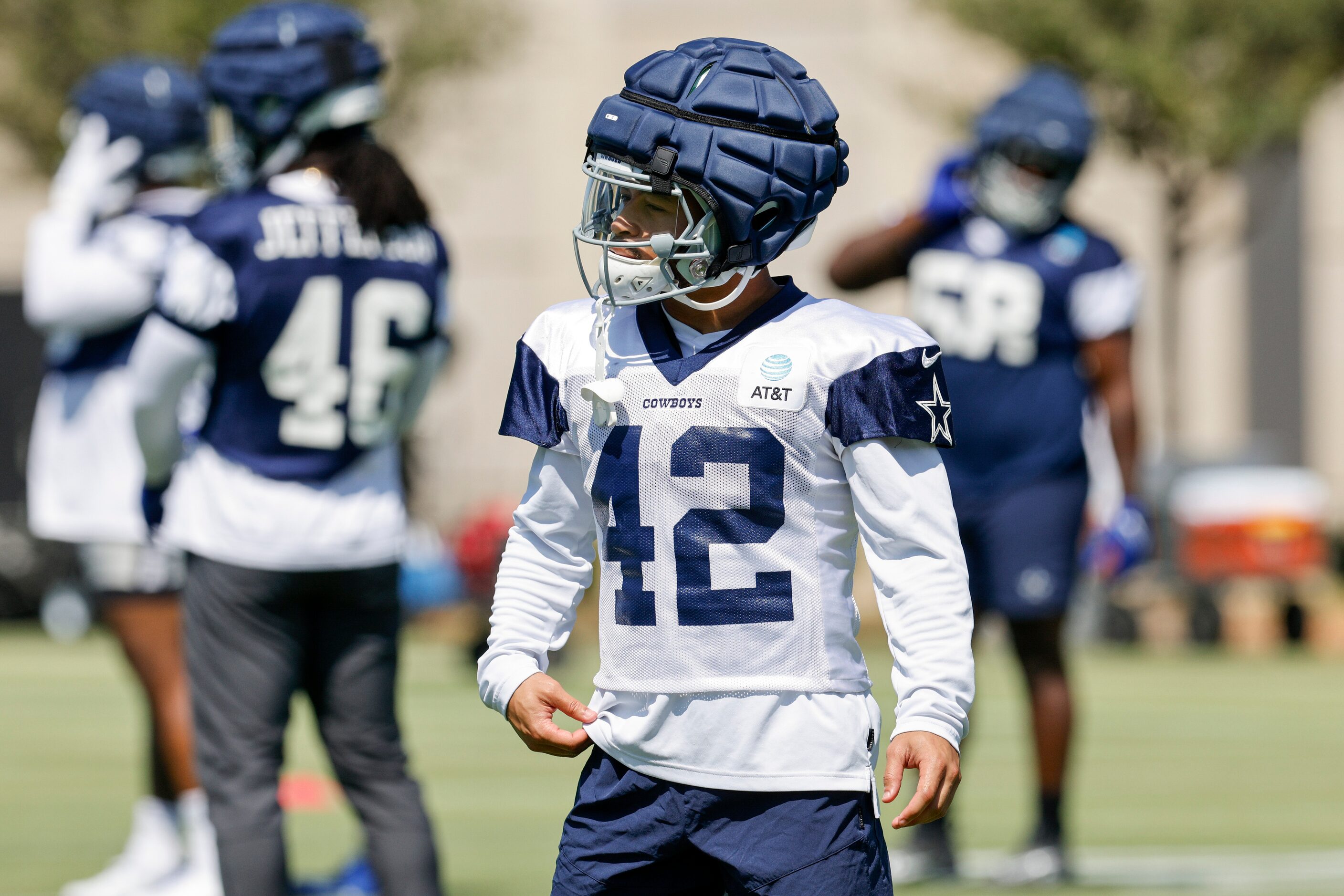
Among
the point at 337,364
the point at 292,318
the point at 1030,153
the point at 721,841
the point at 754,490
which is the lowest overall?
the point at 721,841

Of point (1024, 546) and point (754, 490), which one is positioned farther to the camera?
point (1024, 546)

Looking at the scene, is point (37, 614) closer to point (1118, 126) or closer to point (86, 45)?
point (86, 45)

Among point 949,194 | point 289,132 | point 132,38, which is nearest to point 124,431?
point 289,132

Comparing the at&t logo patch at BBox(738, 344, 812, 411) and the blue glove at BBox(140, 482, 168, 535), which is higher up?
the at&t logo patch at BBox(738, 344, 812, 411)

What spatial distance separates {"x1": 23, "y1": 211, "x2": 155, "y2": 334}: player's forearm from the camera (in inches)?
222

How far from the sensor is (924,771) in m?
2.99

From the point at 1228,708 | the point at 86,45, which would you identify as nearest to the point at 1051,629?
the point at 1228,708

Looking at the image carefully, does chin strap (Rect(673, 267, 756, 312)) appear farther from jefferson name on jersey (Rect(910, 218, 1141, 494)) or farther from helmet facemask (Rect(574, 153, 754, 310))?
jefferson name on jersey (Rect(910, 218, 1141, 494))

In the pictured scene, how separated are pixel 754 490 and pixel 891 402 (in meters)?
0.24

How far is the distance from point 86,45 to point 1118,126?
9933mm

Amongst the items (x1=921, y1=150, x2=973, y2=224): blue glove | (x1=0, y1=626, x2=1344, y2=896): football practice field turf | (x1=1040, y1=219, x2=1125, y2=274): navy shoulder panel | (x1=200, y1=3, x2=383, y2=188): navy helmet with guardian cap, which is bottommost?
(x1=0, y1=626, x2=1344, y2=896): football practice field turf

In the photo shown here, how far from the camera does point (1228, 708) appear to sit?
1173 centimetres

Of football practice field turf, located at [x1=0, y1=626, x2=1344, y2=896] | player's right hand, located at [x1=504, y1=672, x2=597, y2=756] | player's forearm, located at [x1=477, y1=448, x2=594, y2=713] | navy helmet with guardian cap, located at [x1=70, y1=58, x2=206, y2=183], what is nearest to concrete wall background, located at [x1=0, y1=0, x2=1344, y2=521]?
football practice field turf, located at [x1=0, y1=626, x2=1344, y2=896]

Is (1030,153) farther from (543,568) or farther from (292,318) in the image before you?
(543,568)
